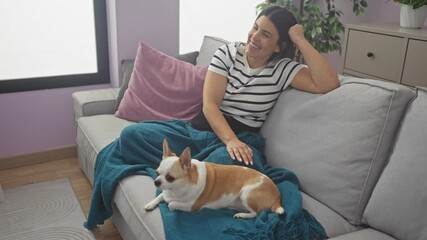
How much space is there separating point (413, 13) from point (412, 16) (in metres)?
0.02

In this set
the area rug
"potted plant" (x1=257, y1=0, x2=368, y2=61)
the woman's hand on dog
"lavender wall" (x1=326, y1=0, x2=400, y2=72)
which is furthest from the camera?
"lavender wall" (x1=326, y1=0, x2=400, y2=72)

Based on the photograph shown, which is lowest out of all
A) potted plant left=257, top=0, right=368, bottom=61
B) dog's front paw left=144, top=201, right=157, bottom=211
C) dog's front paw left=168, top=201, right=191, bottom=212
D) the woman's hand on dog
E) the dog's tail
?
dog's front paw left=144, top=201, right=157, bottom=211

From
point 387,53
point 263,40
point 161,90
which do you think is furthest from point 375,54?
point 161,90

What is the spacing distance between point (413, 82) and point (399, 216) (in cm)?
117

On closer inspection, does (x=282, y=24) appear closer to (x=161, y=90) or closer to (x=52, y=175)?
(x=161, y=90)

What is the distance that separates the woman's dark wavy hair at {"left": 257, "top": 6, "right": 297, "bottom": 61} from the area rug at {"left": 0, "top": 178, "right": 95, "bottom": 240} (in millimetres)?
1224

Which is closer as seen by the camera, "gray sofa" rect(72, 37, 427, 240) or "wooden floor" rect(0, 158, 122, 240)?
"gray sofa" rect(72, 37, 427, 240)

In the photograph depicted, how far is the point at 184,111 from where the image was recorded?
79.4 inches

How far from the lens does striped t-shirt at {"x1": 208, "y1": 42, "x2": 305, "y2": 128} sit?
64.6 inches

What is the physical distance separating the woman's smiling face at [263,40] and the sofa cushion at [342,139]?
228 millimetres

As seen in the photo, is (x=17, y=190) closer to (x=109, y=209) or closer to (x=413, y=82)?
(x=109, y=209)

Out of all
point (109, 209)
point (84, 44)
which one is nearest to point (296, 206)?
point (109, 209)

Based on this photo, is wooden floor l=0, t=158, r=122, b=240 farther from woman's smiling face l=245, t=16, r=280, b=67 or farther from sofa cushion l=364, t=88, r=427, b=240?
sofa cushion l=364, t=88, r=427, b=240

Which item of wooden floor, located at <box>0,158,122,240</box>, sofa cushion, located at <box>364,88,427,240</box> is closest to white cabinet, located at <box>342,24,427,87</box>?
sofa cushion, located at <box>364,88,427,240</box>
